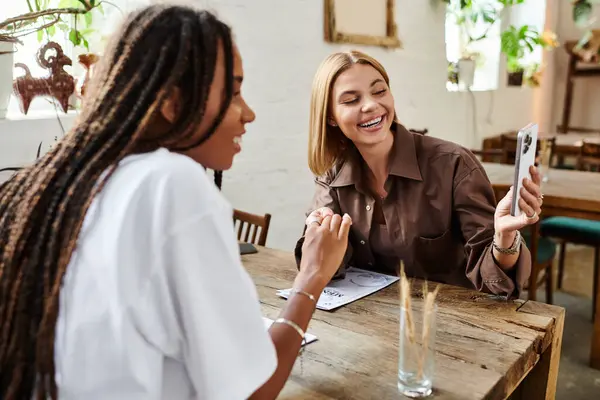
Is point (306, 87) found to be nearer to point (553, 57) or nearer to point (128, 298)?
point (128, 298)

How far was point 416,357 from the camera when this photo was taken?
94 cm

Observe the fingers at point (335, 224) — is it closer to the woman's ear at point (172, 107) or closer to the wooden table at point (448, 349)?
the wooden table at point (448, 349)

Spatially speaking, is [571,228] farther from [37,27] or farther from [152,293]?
[152,293]

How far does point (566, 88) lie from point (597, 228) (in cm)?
315

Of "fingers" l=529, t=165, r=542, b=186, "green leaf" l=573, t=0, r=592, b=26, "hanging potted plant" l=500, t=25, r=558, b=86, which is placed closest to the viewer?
"fingers" l=529, t=165, r=542, b=186

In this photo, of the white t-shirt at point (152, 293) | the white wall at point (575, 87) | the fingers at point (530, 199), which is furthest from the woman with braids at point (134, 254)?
the white wall at point (575, 87)

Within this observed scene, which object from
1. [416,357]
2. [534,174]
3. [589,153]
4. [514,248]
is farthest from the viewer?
[589,153]

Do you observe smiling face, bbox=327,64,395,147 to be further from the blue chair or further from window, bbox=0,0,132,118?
the blue chair

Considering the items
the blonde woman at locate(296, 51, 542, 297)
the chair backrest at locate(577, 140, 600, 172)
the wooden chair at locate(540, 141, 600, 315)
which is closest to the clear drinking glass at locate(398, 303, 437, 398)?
the blonde woman at locate(296, 51, 542, 297)

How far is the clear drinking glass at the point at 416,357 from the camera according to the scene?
36.4 inches

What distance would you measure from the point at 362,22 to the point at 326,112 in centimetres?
172

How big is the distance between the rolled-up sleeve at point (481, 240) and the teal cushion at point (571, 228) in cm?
167

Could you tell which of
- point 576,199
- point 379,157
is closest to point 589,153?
point 576,199

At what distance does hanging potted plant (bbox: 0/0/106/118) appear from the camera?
1.70m
